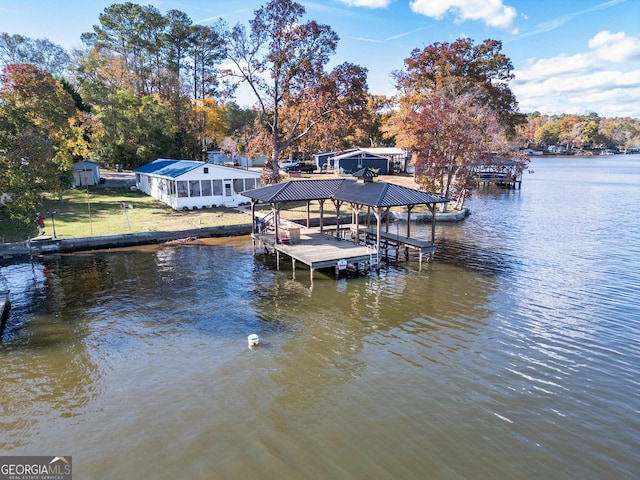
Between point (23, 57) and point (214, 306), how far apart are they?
4359 cm

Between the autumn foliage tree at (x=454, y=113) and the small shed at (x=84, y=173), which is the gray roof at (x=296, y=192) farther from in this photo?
the small shed at (x=84, y=173)

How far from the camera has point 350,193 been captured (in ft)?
64.3

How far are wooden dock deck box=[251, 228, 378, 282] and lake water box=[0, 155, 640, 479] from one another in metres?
0.75

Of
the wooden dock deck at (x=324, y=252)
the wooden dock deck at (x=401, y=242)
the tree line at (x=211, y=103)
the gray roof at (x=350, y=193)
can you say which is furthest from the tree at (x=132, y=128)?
the wooden dock deck at (x=401, y=242)

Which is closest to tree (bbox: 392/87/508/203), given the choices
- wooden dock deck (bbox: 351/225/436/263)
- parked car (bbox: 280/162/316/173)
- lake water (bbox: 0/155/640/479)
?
wooden dock deck (bbox: 351/225/436/263)

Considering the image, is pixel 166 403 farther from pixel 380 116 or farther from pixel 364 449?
pixel 380 116

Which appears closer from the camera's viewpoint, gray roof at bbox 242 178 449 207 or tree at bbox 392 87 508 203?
gray roof at bbox 242 178 449 207

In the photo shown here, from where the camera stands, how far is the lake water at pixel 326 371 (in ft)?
23.6

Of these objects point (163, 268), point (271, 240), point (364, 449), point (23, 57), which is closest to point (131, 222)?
point (163, 268)

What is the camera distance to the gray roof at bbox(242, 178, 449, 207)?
1772 centimetres

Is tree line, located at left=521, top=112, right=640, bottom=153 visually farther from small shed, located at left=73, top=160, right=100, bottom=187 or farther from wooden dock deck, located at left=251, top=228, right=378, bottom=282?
wooden dock deck, located at left=251, top=228, right=378, bottom=282

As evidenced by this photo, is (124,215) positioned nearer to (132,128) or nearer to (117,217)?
(117,217)

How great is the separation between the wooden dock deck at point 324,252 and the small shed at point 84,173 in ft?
77.0

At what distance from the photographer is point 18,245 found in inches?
770
